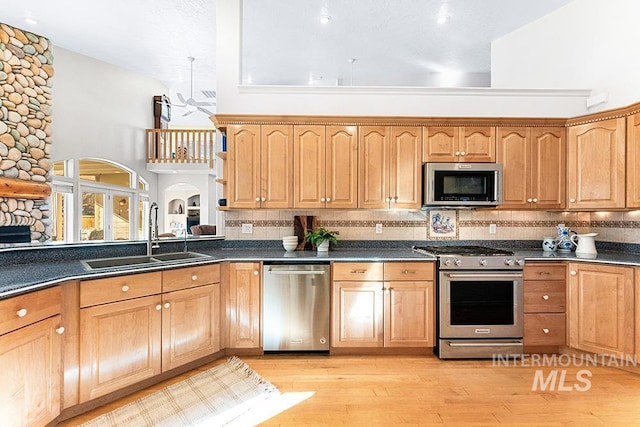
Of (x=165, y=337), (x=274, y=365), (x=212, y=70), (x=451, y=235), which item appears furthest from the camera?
(x=212, y=70)

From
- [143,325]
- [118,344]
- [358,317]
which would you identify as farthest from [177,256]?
[358,317]

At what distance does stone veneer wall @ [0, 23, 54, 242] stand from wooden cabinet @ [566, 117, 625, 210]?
6.83 metres

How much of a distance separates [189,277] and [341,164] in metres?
1.77

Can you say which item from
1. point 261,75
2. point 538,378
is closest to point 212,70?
point 261,75

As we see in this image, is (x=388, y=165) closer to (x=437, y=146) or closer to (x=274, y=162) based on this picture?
(x=437, y=146)

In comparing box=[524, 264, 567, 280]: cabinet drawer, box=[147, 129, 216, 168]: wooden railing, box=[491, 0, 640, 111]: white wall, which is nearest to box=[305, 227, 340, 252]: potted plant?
box=[524, 264, 567, 280]: cabinet drawer

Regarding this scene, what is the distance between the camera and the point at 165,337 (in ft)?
7.96

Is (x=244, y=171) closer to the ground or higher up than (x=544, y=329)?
higher up

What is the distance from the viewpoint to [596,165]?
3127 millimetres

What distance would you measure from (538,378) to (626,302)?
3.13ft

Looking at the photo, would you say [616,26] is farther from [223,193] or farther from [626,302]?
[223,193]

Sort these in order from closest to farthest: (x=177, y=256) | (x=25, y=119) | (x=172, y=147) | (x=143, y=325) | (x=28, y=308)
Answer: (x=28, y=308) → (x=143, y=325) → (x=177, y=256) → (x=25, y=119) → (x=172, y=147)

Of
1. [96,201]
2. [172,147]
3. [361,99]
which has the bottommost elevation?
[96,201]

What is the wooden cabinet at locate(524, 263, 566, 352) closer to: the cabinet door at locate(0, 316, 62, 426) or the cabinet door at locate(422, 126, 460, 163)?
the cabinet door at locate(422, 126, 460, 163)
